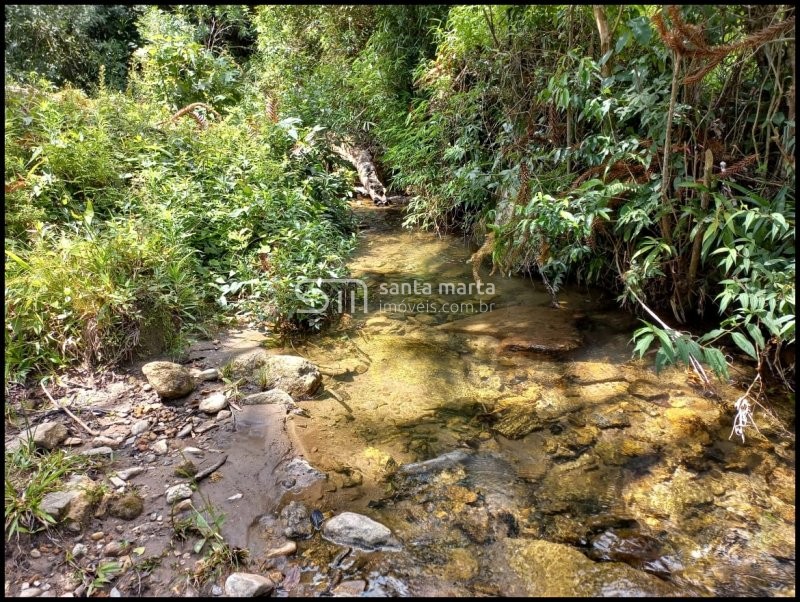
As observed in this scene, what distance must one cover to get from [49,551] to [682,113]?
369 cm

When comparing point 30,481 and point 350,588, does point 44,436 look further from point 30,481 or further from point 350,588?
point 350,588

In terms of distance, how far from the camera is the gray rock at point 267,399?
2721 mm

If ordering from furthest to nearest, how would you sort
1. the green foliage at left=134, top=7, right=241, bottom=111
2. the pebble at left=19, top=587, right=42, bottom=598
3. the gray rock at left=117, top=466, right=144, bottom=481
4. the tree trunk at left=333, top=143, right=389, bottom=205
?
1. the tree trunk at left=333, top=143, right=389, bottom=205
2. the green foliage at left=134, top=7, right=241, bottom=111
3. the gray rock at left=117, top=466, right=144, bottom=481
4. the pebble at left=19, top=587, right=42, bottom=598

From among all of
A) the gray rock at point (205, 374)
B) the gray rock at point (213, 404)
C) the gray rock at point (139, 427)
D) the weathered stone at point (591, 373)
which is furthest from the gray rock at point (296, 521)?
the weathered stone at point (591, 373)

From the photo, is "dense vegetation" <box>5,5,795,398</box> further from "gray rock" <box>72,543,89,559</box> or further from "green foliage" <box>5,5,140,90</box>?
"green foliage" <box>5,5,140,90</box>

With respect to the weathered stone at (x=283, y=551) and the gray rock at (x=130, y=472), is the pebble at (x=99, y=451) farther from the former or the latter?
the weathered stone at (x=283, y=551)

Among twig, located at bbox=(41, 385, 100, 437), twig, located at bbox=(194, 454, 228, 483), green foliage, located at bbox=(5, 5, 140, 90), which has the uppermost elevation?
green foliage, located at bbox=(5, 5, 140, 90)

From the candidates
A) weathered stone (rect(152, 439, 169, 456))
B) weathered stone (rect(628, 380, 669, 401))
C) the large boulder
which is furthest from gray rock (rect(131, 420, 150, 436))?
Answer: weathered stone (rect(628, 380, 669, 401))

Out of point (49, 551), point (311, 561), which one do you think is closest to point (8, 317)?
point (49, 551)

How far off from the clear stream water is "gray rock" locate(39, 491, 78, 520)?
25.3 inches

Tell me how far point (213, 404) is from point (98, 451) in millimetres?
567

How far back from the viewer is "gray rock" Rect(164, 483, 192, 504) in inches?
79.4

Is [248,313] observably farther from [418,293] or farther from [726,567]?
[726,567]

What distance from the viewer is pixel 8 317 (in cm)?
278
